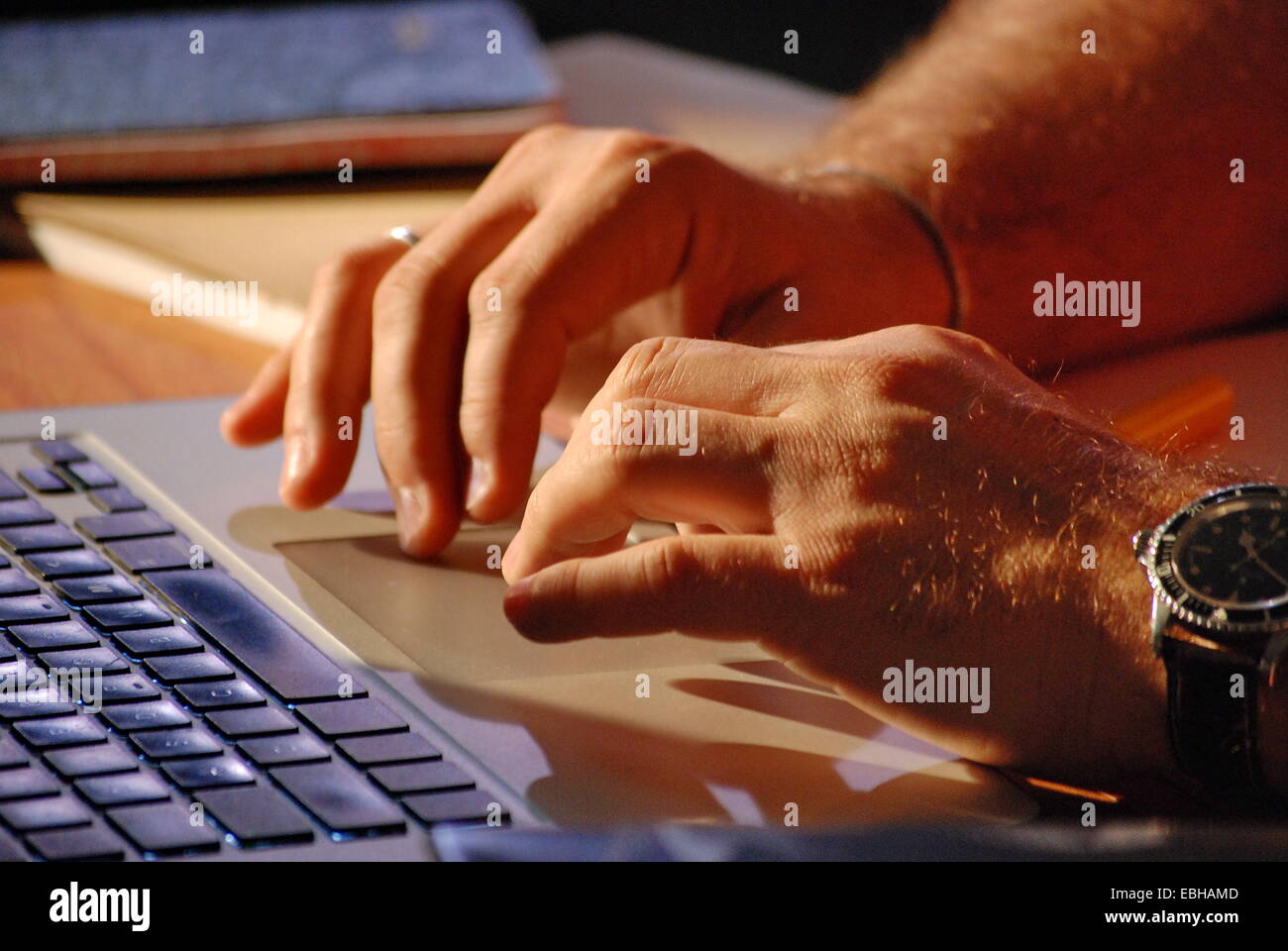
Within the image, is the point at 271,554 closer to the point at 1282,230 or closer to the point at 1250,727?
the point at 1250,727

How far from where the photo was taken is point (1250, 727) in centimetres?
45

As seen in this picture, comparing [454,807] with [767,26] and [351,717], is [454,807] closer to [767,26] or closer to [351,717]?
[351,717]

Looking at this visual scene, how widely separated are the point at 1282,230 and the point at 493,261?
52 centimetres

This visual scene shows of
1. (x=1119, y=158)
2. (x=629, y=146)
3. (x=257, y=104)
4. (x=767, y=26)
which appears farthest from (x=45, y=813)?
(x=767, y=26)

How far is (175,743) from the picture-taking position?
1.45 feet

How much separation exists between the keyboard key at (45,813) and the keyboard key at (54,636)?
0.10 meters

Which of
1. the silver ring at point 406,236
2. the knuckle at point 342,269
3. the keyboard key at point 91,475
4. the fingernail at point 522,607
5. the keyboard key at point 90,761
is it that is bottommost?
the keyboard key at point 90,761

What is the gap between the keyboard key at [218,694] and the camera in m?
0.47

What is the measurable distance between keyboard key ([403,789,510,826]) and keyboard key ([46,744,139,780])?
0.08 m

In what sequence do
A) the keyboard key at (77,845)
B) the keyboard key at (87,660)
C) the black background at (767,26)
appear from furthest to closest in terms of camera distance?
the black background at (767,26) < the keyboard key at (87,660) < the keyboard key at (77,845)

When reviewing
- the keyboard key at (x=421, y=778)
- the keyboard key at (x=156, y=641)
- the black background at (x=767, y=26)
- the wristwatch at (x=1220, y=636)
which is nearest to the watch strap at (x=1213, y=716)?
the wristwatch at (x=1220, y=636)

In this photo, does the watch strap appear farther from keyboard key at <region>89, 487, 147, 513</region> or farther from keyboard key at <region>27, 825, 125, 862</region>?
keyboard key at <region>89, 487, 147, 513</region>

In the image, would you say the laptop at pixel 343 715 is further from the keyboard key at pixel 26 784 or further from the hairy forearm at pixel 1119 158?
the hairy forearm at pixel 1119 158

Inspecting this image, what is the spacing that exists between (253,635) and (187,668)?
1.5 inches
